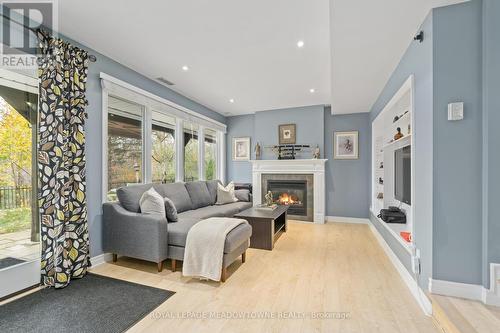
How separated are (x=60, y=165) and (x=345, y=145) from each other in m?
5.09

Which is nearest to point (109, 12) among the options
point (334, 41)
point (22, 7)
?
point (22, 7)

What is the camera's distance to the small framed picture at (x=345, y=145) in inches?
205

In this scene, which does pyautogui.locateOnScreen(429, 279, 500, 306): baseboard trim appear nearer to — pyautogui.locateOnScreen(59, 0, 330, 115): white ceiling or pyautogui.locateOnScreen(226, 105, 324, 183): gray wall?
pyautogui.locateOnScreen(59, 0, 330, 115): white ceiling

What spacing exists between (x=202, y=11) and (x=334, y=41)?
1341mm

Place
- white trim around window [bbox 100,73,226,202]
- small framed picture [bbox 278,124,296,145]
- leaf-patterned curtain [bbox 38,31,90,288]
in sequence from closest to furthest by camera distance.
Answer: leaf-patterned curtain [bbox 38,31,90,288]
white trim around window [bbox 100,73,226,202]
small framed picture [bbox 278,124,296,145]

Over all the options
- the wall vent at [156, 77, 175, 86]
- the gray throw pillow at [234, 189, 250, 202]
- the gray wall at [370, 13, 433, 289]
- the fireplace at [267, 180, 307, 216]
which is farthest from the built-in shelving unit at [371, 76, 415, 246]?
the wall vent at [156, 77, 175, 86]

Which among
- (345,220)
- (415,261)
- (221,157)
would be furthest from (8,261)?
(345,220)

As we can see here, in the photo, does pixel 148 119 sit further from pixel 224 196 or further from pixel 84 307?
pixel 84 307

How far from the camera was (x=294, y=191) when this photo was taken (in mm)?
5426

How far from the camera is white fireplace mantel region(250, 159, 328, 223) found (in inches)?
201

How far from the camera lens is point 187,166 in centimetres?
503

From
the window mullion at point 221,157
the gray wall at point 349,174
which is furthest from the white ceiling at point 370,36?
the window mullion at point 221,157

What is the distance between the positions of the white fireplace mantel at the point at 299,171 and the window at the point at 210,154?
1.08 metres

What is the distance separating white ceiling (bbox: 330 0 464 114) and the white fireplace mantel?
196cm
